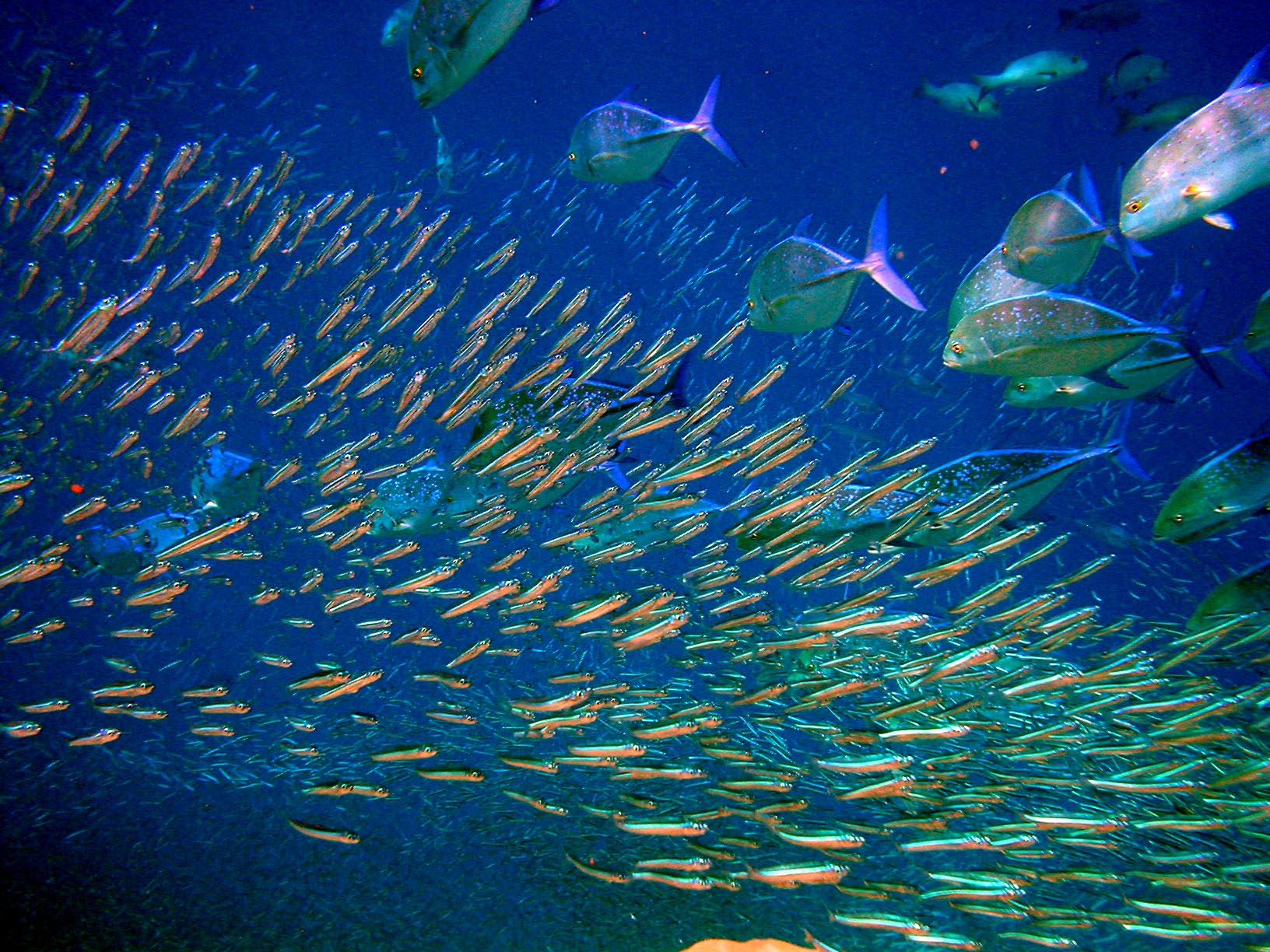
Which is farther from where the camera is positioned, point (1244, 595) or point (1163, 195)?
point (1244, 595)

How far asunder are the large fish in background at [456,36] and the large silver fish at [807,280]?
1.55m

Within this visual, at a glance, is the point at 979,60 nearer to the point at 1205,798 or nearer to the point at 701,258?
the point at 701,258

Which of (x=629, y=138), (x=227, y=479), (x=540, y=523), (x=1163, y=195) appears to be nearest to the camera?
(x=1163, y=195)

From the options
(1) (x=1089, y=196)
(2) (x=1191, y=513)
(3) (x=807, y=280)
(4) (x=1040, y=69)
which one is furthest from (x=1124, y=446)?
(4) (x=1040, y=69)

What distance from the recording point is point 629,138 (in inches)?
131

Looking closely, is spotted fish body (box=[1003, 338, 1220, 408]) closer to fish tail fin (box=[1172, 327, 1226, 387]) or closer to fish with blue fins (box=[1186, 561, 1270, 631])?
fish tail fin (box=[1172, 327, 1226, 387])

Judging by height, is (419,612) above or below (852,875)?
above

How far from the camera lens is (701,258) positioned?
16.2 metres

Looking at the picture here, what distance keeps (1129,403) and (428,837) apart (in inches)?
241

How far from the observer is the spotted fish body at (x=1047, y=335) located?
2523mm

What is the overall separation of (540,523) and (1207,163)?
15.6 ft

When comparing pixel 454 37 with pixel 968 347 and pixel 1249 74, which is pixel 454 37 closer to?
pixel 968 347

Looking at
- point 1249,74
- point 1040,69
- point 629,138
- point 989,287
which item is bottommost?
point 989,287

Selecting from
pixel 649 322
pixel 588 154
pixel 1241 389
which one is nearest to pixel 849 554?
pixel 588 154
